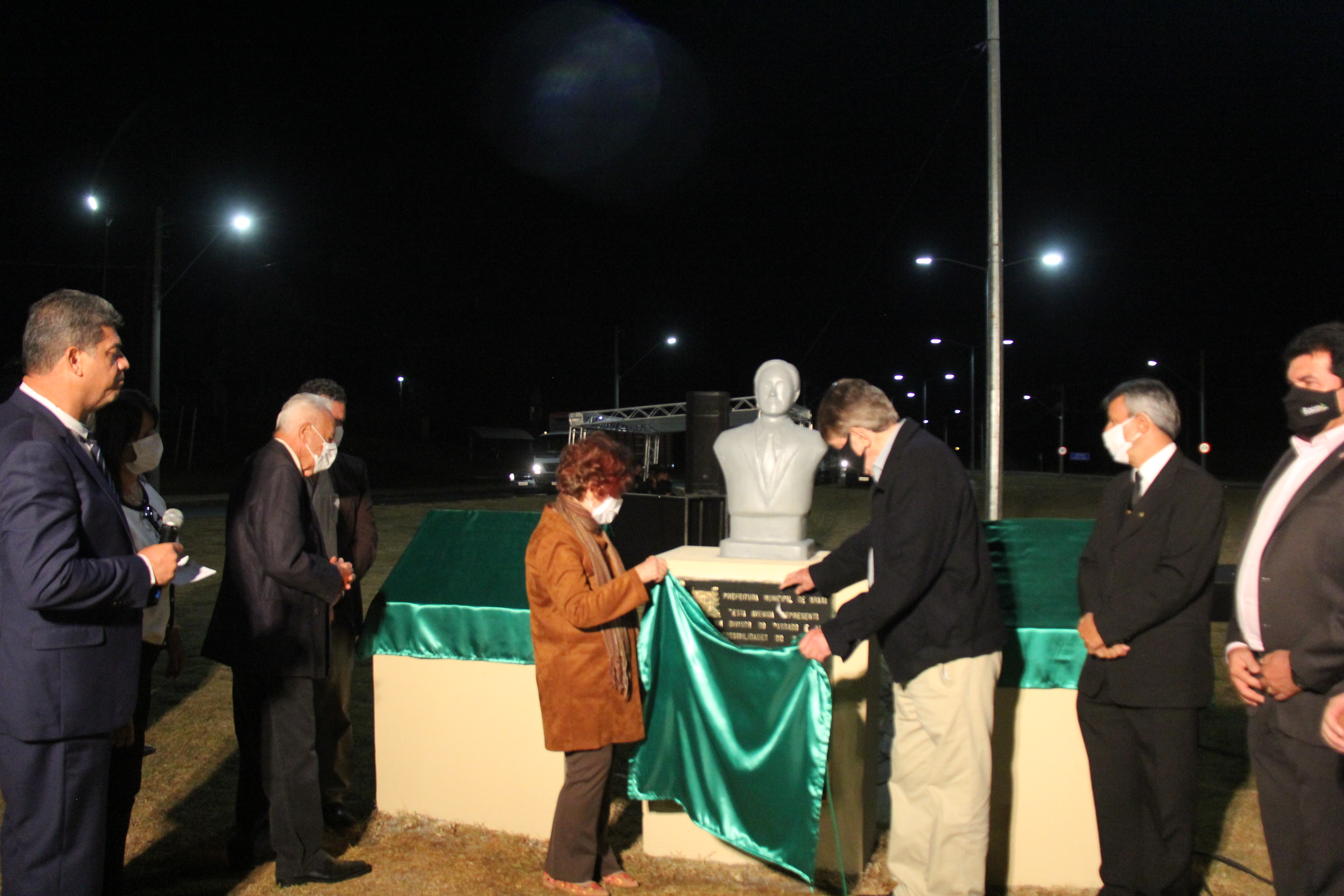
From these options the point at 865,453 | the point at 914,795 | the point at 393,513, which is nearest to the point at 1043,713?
the point at 914,795

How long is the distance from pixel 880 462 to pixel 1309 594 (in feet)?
4.45

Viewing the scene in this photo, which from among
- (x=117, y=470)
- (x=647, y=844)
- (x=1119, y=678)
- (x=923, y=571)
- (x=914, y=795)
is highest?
(x=117, y=470)

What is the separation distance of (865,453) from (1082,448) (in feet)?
294

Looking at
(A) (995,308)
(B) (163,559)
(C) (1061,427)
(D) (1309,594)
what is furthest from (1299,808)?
(C) (1061,427)

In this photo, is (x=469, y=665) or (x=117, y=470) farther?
(x=469, y=665)

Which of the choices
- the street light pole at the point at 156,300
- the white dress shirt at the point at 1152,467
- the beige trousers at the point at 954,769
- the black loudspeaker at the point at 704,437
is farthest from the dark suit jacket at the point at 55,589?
the street light pole at the point at 156,300

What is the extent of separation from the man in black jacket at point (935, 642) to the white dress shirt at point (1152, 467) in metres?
0.64

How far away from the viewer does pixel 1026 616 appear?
395 centimetres

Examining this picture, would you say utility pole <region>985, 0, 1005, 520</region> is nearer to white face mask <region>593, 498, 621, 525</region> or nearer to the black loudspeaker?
the black loudspeaker

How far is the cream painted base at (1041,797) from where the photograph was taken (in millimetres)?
3898

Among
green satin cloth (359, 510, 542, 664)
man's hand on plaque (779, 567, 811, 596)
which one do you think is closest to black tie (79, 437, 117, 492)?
green satin cloth (359, 510, 542, 664)

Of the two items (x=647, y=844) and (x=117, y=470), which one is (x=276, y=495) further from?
(x=647, y=844)

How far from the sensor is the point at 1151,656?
3344 millimetres

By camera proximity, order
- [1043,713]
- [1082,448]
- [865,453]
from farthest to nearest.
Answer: [1082,448], [1043,713], [865,453]
